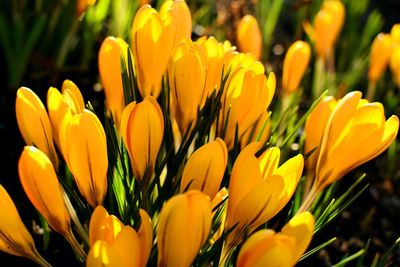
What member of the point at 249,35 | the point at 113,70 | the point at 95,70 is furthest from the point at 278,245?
the point at 95,70

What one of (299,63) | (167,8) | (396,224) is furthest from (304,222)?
(396,224)

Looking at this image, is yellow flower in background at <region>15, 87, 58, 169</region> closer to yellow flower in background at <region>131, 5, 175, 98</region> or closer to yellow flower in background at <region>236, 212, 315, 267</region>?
yellow flower in background at <region>131, 5, 175, 98</region>

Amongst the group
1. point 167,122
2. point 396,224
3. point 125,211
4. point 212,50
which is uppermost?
point 212,50

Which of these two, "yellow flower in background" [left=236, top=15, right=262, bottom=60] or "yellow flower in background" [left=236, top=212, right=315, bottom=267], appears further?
"yellow flower in background" [left=236, top=15, right=262, bottom=60]

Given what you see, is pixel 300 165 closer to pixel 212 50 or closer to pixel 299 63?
pixel 212 50

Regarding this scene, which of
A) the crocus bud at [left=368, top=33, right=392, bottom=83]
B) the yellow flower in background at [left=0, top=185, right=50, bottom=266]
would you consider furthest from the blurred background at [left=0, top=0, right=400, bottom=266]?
the yellow flower in background at [left=0, top=185, right=50, bottom=266]

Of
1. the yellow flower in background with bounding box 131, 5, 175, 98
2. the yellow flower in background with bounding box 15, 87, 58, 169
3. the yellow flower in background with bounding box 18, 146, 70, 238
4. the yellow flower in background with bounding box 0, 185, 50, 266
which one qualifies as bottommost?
the yellow flower in background with bounding box 0, 185, 50, 266

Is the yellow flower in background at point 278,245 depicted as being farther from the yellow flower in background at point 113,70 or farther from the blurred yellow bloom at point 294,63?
the blurred yellow bloom at point 294,63
